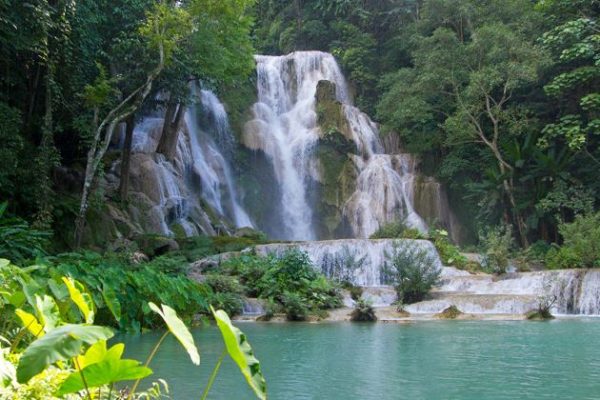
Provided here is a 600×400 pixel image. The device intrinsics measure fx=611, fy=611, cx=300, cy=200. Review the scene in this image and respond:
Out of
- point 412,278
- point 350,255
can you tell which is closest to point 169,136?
point 350,255

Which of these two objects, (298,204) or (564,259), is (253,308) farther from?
(298,204)

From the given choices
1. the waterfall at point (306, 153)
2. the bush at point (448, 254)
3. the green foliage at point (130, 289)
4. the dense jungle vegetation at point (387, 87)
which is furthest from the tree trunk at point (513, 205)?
the green foliage at point (130, 289)

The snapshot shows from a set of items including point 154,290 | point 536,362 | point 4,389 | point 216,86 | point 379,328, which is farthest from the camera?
point 216,86

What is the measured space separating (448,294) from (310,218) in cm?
1122

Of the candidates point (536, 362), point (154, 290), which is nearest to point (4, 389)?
point (154, 290)

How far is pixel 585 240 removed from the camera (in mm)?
14938

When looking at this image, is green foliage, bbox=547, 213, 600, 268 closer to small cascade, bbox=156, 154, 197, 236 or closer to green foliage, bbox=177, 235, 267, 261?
green foliage, bbox=177, 235, 267, 261

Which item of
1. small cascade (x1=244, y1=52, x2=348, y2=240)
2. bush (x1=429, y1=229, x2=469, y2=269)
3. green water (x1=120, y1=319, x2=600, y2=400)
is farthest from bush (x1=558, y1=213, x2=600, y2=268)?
small cascade (x1=244, y1=52, x2=348, y2=240)

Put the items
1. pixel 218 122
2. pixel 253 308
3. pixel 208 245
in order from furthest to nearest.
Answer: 1. pixel 218 122
2. pixel 208 245
3. pixel 253 308

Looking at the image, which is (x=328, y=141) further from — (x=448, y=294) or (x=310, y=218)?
(x=448, y=294)

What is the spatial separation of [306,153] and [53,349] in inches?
918

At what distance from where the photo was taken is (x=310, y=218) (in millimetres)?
23953

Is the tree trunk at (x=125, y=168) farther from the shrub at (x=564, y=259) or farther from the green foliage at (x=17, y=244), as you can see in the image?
the shrub at (x=564, y=259)

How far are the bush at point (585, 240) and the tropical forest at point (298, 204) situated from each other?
0.26 ft
